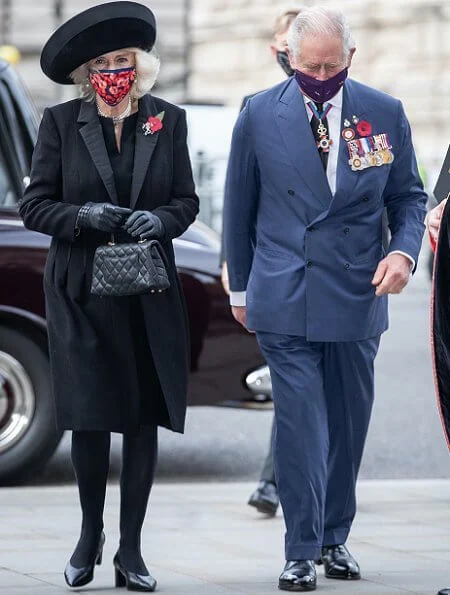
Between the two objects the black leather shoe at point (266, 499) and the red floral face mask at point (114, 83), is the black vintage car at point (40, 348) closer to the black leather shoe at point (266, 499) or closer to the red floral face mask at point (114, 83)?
the black leather shoe at point (266, 499)

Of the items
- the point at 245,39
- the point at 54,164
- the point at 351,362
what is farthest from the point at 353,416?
the point at 245,39

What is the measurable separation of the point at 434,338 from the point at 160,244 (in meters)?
0.87

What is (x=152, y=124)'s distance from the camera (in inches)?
216

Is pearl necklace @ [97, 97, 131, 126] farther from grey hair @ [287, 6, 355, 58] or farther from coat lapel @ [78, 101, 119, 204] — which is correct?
grey hair @ [287, 6, 355, 58]

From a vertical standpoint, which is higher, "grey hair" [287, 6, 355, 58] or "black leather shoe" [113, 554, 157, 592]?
"grey hair" [287, 6, 355, 58]

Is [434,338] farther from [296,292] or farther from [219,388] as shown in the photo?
[219,388]

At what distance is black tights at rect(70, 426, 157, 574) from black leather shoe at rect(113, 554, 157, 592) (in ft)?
Result: 0.06

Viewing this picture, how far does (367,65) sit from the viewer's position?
42.1m

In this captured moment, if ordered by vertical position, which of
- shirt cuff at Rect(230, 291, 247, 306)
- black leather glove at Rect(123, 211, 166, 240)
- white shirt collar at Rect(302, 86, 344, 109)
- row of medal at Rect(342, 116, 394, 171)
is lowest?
shirt cuff at Rect(230, 291, 247, 306)

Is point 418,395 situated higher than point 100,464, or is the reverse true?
point 100,464

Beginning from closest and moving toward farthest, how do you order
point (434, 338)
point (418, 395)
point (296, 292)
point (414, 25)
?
point (434, 338) < point (296, 292) < point (418, 395) < point (414, 25)

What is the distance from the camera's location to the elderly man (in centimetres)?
561

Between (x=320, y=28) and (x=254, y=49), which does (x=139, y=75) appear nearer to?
(x=320, y=28)

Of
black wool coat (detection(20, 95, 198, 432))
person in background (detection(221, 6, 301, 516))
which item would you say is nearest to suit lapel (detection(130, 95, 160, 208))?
black wool coat (detection(20, 95, 198, 432))
